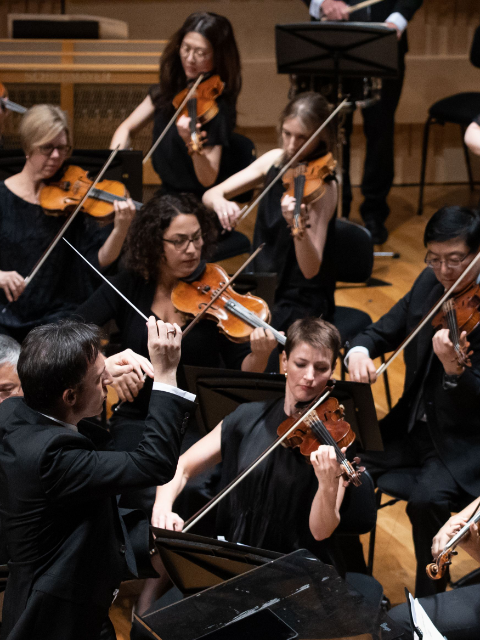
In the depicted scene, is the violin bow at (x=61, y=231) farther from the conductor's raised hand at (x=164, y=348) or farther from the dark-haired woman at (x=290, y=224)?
the conductor's raised hand at (x=164, y=348)

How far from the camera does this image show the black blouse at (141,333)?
234cm

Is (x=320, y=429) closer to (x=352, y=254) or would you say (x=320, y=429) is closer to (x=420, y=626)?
(x=420, y=626)

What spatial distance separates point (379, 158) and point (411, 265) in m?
0.66

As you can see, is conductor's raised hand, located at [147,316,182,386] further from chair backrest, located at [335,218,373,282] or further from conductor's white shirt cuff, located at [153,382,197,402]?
chair backrest, located at [335,218,373,282]

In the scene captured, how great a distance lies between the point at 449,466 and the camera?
2.11m

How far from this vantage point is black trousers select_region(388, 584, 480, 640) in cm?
169

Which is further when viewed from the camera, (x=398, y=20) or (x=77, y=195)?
(x=398, y=20)

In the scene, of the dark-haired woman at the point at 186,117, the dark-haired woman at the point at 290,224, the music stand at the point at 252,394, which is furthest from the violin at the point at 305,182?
the music stand at the point at 252,394

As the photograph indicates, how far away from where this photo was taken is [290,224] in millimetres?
2562

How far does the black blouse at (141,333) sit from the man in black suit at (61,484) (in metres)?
0.88

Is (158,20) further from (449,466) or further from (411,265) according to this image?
(449,466)

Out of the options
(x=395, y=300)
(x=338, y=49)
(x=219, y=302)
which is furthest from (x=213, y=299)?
(x=338, y=49)

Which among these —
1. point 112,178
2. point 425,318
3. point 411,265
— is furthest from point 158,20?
point 425,318

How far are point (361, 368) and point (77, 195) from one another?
3.48 feet
